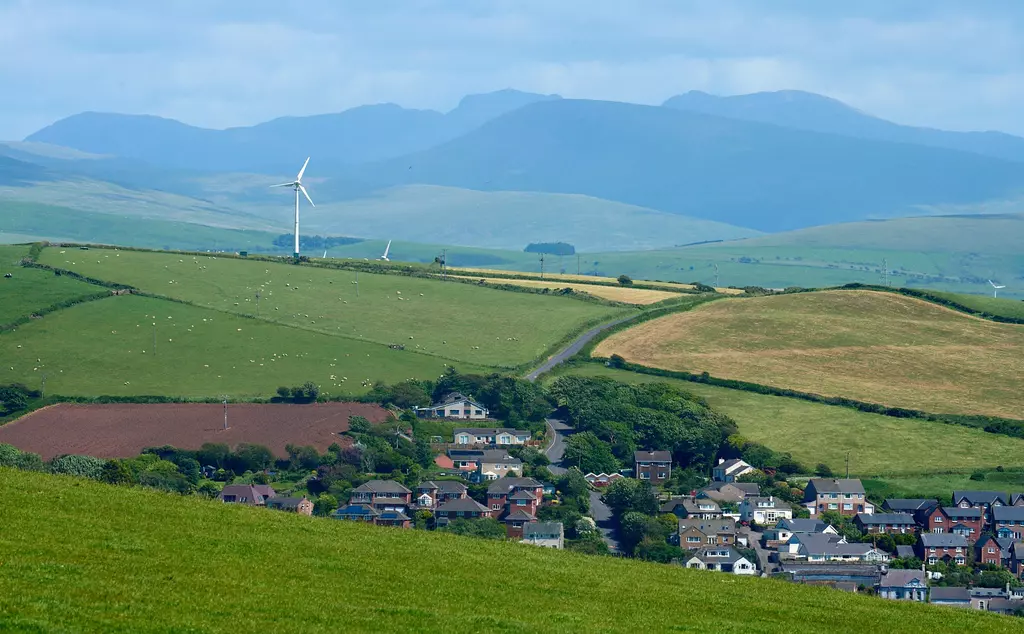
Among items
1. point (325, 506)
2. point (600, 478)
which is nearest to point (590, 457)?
point (600, 478)

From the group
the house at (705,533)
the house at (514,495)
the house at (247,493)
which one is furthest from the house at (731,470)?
the house at (247,493)

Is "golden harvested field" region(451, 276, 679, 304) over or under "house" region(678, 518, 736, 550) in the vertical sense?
over

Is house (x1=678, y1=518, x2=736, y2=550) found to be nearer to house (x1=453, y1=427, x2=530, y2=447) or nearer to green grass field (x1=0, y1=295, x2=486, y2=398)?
house (x1=453, y1=427, x2=530, y2=447)

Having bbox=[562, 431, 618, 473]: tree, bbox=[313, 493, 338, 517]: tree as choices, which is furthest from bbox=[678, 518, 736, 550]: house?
bbox=[313, 493, 338, 517]: tree

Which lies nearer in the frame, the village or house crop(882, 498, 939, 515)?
the village

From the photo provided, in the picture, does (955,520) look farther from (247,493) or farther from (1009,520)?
(247,493)

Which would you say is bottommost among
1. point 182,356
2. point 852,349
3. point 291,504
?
point 291,504

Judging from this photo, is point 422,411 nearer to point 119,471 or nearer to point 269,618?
point 119,471
